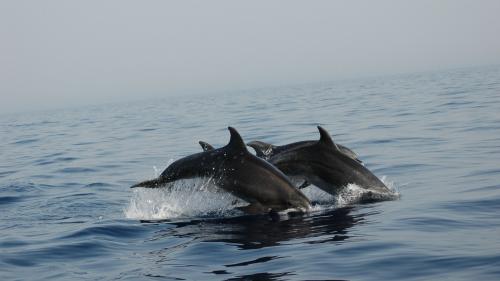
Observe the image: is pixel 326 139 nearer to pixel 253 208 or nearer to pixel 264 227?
pixel 253 208

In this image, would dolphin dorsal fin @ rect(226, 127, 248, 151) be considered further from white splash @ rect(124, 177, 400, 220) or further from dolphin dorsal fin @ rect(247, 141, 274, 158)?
dolphin dorsal fin @ rect(247, 141, 274, 158)

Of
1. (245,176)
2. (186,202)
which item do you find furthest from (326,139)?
(186,202)

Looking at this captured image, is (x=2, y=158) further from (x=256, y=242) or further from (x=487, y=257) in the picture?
(x=487, y=257)

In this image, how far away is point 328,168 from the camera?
12.8m

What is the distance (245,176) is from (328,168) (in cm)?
178

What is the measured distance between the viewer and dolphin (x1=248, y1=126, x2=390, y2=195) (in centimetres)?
1283

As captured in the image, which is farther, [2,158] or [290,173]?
[2,158]

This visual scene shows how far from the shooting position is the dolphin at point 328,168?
42.1 ft

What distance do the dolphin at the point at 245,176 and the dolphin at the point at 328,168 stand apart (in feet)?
2.84

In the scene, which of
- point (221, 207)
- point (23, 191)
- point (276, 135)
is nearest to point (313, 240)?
point (221, 207)

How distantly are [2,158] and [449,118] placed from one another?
17495 mm

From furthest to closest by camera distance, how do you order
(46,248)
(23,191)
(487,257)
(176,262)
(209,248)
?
(23,191)
(46,248)
(209,248)
(176,262)
(487,257)

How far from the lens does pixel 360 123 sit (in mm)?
28859

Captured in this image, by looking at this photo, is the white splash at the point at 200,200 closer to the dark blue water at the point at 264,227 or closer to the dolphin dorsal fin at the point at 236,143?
the dark blue water at the point at 264,227
